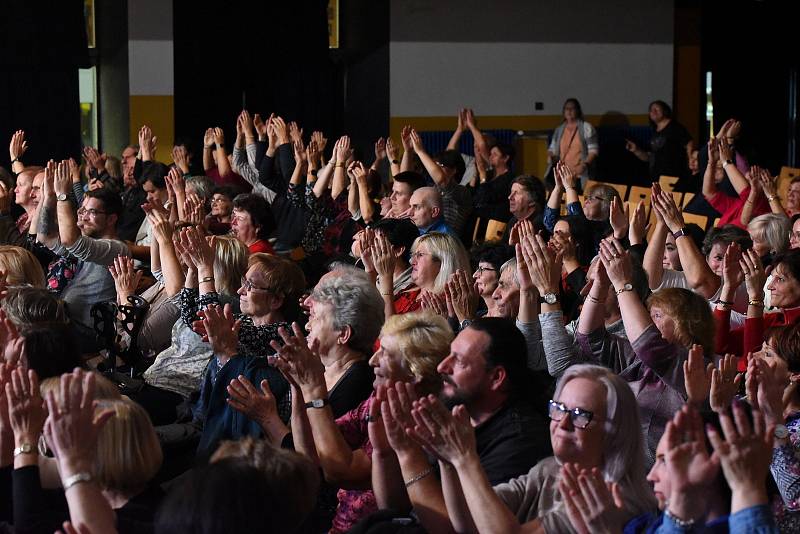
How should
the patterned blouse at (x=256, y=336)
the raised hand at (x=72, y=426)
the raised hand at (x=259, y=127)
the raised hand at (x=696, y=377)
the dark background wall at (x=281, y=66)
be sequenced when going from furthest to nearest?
the dark background wall at (x=281, y=66) → the raised hand at (x=259, y=127) → the patterned blouse at (x=256, y=336) → the raised hand at (x=696, y=377) → the raised hand at (x=72, y=426)

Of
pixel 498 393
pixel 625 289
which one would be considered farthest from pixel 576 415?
pixel 625 289

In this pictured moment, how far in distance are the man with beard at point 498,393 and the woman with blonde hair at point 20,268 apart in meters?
2.50

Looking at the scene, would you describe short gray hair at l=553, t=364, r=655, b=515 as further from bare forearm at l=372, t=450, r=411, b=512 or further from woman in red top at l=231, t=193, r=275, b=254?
woman in red top at l=231, t=193, r=275, b=254

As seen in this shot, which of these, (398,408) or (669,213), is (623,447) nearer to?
(398,408)

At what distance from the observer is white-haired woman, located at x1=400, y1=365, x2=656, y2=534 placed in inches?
102

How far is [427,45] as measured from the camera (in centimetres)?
1418

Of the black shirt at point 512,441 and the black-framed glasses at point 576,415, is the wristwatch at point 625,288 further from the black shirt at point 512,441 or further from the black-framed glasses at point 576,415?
the black-framed glasses at point 576,415

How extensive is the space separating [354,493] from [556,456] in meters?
0.77

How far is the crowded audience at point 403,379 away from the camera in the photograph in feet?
7.66

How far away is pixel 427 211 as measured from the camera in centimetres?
643

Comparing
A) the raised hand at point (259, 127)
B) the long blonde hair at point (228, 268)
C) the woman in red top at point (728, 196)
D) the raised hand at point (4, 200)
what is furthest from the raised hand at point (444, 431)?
the raised hand at point (259, 127)

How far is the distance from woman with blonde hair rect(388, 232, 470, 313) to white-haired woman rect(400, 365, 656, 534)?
2236 mm

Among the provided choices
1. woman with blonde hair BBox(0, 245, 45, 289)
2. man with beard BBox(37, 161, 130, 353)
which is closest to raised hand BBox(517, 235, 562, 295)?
woman with blonde hair BBox(0, 245, 45, 289)

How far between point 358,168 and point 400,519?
16.4ft
